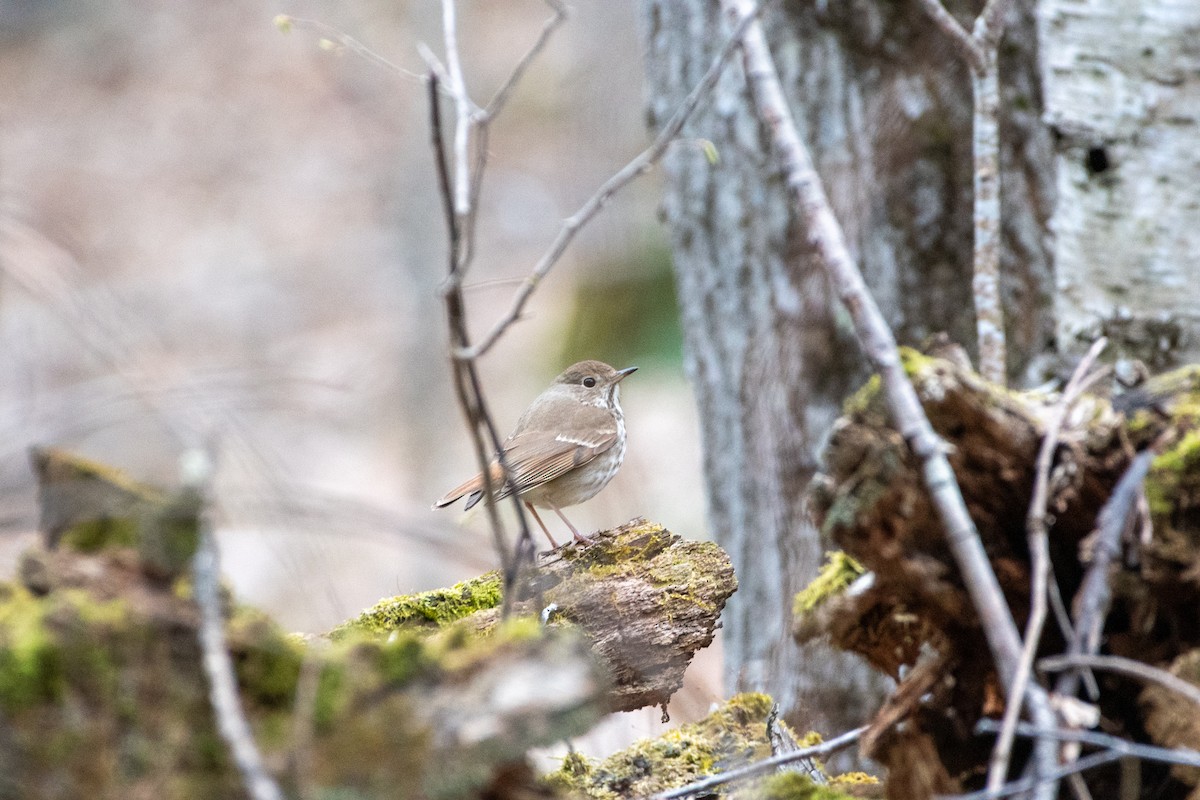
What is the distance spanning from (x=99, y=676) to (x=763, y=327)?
3.50 metres

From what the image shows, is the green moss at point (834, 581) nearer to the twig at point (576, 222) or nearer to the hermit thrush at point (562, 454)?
the twig at point (576, 222)

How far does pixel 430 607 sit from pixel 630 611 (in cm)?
47

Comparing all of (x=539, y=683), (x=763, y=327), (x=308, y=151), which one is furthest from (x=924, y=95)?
(x=308, y=151)

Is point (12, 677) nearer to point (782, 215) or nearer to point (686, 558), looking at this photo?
point (686, 558)

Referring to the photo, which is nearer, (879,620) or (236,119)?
(879,620)

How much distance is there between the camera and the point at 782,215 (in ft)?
14.8

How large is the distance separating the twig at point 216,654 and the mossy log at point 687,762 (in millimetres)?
1055

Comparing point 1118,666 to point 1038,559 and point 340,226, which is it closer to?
point 1038,559

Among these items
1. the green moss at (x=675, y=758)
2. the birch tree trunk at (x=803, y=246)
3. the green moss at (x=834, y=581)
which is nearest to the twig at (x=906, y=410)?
the green moss at (x=834, y=581)

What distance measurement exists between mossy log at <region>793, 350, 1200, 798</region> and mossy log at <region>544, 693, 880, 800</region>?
1.20 feet

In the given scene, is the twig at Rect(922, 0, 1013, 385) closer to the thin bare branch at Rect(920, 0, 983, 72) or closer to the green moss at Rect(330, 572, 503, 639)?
the thin bare branch at Rect(920, 0, 983, 72)

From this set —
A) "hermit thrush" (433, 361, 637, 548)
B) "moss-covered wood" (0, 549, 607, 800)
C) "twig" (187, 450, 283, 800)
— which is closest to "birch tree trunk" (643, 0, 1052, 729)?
"hermit thrush" (433, 361, 637, 548)

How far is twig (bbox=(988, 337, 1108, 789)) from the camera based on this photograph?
5.04 ft

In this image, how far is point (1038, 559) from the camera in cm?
169
